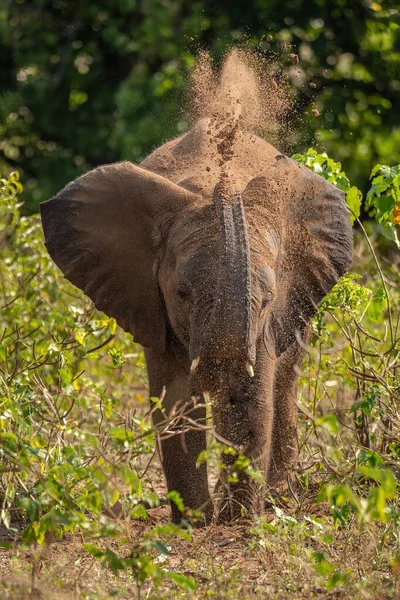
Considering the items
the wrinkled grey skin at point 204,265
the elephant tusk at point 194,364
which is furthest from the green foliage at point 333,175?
the elephant tusk at point 194,364

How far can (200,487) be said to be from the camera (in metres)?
6.43

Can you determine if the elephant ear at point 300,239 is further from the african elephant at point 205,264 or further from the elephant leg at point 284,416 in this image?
the elephant leg at point 284,416

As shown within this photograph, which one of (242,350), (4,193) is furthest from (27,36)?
(242,350)

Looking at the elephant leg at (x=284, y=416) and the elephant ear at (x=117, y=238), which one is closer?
the elephant ear at (x=117, y=238)

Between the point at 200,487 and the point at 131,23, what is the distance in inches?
330

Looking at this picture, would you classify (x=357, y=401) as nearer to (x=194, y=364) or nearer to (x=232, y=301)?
(x=194, y=364)

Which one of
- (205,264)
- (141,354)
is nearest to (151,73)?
(141,354)

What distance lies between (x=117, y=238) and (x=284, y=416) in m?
1.35

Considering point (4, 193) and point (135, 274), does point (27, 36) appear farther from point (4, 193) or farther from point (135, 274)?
point (135, 274)

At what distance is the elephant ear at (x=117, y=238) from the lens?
21.2 feet

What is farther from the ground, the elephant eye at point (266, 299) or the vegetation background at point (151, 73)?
the elephant eye at point (266, 299)

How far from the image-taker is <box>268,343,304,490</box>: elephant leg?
269 inches

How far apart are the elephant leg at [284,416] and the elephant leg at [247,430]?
2.53 ft

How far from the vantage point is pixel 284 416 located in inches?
272
